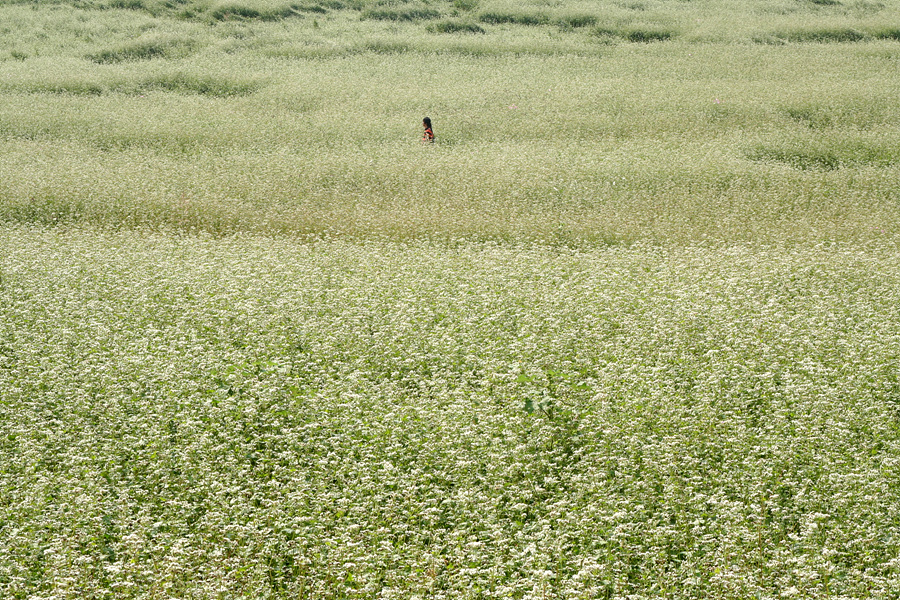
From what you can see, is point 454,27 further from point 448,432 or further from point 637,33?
point 448,432

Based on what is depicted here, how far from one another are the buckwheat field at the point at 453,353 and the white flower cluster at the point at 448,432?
0.05 m

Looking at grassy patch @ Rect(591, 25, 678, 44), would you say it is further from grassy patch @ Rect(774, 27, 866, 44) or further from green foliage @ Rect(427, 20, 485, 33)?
green foliage @ Rect(427, 20, 485, 33)

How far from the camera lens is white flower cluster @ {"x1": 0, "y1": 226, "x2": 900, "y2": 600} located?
21.6ft

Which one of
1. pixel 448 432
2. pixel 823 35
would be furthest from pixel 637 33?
pixel 448 432

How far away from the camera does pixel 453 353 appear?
34.8 ft

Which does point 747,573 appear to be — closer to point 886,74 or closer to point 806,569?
point 806,569

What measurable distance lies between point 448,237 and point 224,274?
5.39 meters

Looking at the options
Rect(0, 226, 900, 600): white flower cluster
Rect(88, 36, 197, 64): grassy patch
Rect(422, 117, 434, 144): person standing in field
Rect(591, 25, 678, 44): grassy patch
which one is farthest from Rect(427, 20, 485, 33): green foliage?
Rect(0, 226, 900, 600): white flower cluster

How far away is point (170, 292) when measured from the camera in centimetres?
1266

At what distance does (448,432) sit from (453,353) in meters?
2.15

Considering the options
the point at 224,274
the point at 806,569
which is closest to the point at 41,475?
the point at 224,274

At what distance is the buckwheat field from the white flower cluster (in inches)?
2.1

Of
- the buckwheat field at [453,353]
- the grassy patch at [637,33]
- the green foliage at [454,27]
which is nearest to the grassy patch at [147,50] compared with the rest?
the buckwheat field at [453,353]

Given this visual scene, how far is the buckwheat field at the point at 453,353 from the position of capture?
22.2 feet
